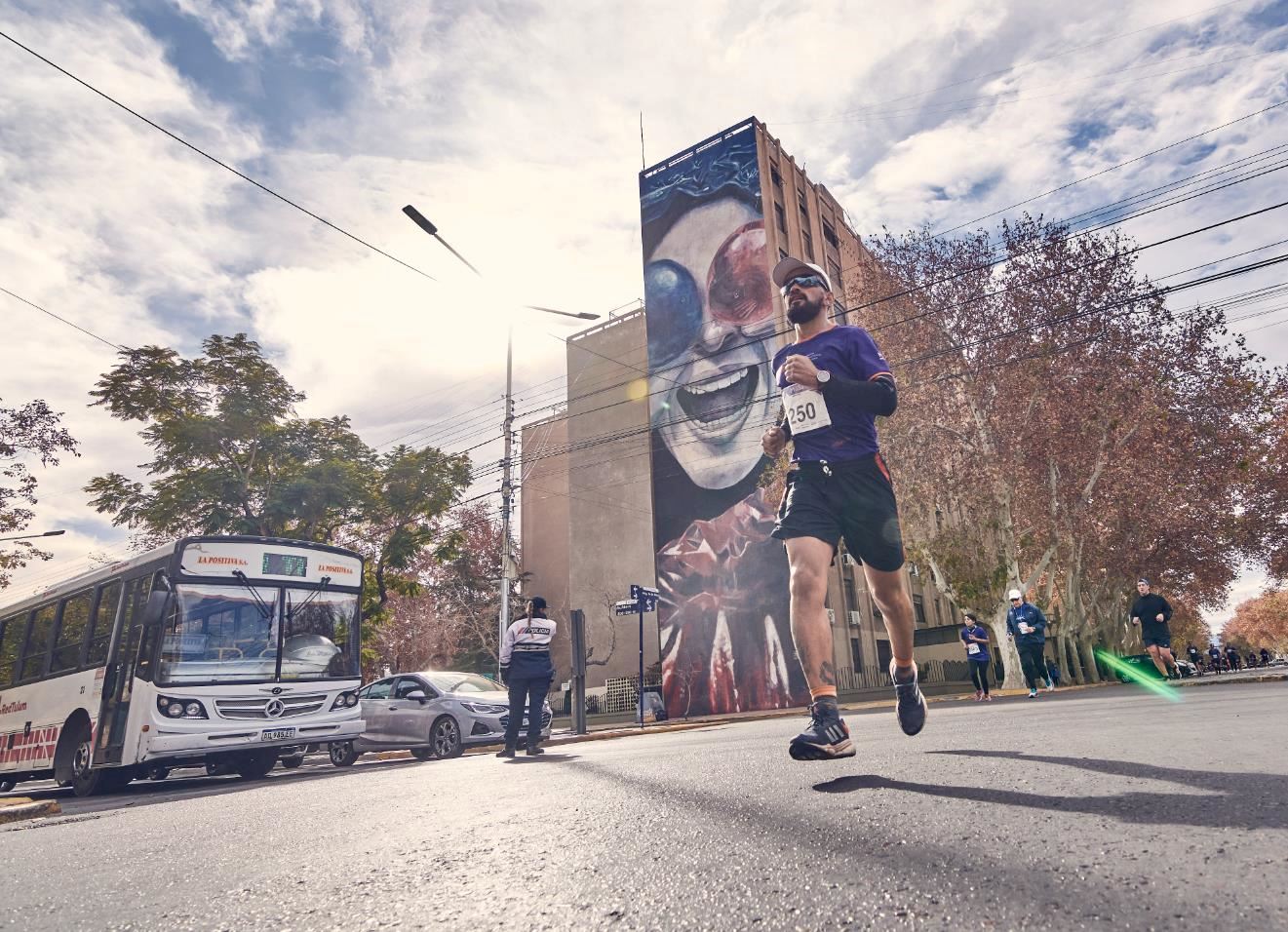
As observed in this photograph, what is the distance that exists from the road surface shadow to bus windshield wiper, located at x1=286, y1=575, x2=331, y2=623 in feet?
31.9

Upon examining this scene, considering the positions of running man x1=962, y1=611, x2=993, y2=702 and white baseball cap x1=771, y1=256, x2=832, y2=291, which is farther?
running man x1=962, y1=611, x2=993, y2=702

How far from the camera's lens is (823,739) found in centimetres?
328

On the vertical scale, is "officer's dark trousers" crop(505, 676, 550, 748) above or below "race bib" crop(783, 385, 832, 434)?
below

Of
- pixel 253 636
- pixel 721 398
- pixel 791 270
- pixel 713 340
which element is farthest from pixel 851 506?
pixel 713 340

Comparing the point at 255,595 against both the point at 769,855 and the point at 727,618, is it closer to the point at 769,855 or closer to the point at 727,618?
the point at 769,855

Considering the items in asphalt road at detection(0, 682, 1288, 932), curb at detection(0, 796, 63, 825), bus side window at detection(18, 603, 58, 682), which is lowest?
curb at detection(0, 796, 63, 825)

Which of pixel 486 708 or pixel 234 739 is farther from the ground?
pixel 486 708

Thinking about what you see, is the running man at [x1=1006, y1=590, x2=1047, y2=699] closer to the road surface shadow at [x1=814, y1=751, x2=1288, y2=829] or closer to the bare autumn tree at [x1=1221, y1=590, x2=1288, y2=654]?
the road surface shadow at [x1=814, y1=751, x2=1288, y2=829]

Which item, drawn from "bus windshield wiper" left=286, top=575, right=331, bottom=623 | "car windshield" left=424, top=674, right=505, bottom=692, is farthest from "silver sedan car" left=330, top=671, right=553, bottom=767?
"bus windshield wiper" left=286, top=575, right=331, bottom=623

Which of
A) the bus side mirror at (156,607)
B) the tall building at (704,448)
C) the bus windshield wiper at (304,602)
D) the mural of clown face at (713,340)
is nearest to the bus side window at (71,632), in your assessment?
the bus side mirror at (156,607)

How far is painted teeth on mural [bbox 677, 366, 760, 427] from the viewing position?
34.4m

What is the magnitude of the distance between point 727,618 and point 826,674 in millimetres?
29870

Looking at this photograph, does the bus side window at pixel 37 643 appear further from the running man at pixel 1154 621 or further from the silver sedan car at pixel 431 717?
the running man at pixel 1154 621

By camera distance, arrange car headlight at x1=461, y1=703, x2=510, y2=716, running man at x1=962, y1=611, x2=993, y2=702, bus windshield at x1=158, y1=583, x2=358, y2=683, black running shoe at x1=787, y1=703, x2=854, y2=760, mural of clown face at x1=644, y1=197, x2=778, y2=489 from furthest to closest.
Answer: mural of clown face at x1=644, y1=197, x2=778, y2=489 < running man at x1=962, y1=611, x2=993, y2=702 < car headlight at x1=461, y1=703, x2=510, y2=716 < bus windshield at x1=158, y1=583, x2=358, y2=683 < black running shoe at x1=787, y1=703, x2=854, y2=760
